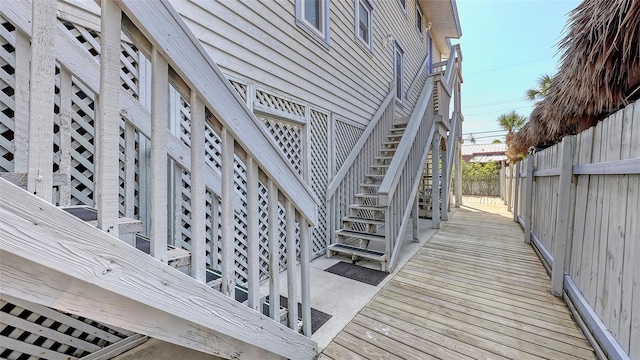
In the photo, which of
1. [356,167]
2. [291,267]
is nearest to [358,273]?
[291,267]

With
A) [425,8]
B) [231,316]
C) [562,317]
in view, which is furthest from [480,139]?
[231,316]

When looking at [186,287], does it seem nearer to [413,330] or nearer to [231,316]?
[231,316]

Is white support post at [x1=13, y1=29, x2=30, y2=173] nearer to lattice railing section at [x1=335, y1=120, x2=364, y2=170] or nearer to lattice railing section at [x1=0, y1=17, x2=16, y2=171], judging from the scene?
lattice railing section at [x1=0, y1=17, x2=16, y2=171]

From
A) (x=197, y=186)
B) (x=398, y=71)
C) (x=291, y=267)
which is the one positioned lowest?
(x=291, y=267)

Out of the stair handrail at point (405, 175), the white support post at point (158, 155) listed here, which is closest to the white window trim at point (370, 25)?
the stair handrail at point (405, 175)

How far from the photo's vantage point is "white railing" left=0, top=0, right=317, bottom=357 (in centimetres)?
88

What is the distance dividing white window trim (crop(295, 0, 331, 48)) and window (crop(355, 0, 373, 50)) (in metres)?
1.15

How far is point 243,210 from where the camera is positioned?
2945mm

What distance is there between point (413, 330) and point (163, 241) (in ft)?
6.88

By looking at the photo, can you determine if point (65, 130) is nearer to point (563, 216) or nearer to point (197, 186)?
point (197, 186)

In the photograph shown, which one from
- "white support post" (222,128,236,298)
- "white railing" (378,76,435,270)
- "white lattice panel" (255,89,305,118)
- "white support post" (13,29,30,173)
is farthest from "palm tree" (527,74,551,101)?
"white support post" (13,29,30,173)

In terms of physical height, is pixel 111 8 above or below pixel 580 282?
above

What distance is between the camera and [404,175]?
4.11 metres

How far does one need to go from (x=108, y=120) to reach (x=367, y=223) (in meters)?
3.63
